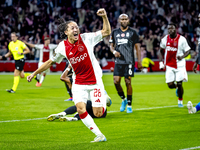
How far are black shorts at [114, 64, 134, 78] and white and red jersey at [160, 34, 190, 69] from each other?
59.5 inches

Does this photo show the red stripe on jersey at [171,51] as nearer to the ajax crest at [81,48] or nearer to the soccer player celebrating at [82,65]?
the soccer player celebrating at [82,65]

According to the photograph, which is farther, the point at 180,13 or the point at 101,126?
the point at 180,13

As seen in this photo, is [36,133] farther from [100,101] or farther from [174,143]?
[174,143]

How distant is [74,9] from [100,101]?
27.2m

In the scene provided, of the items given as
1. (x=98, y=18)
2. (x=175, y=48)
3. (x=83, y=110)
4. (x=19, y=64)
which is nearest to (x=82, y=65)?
(x=83, y=110)

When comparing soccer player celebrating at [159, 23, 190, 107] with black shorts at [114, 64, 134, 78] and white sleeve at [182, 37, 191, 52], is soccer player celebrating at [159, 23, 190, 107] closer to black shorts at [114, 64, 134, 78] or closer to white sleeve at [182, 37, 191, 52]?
white sleeve at [182, 37, 191, 52]

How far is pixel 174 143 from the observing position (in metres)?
5.52

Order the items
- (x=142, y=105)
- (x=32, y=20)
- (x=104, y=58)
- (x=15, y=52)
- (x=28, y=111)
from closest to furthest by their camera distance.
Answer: (x=28, y=111), (x=142, y=105), (x=15, y=52), (x=104, y=58), (x=32, y=20)

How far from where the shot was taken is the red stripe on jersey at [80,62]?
18.7 feet

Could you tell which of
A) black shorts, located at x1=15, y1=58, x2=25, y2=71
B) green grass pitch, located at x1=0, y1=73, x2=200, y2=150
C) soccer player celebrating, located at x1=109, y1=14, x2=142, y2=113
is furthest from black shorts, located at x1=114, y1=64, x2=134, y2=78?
black shorts, located at x1=15, y1=58, x2=25, y2=71

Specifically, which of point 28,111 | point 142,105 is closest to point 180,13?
point 142,105

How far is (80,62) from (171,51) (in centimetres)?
502

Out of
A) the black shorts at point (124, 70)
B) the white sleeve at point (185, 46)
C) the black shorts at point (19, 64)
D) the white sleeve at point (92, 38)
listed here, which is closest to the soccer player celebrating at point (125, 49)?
the black shorts at point (124, 70)

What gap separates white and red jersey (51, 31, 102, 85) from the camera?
5691 millimetres
